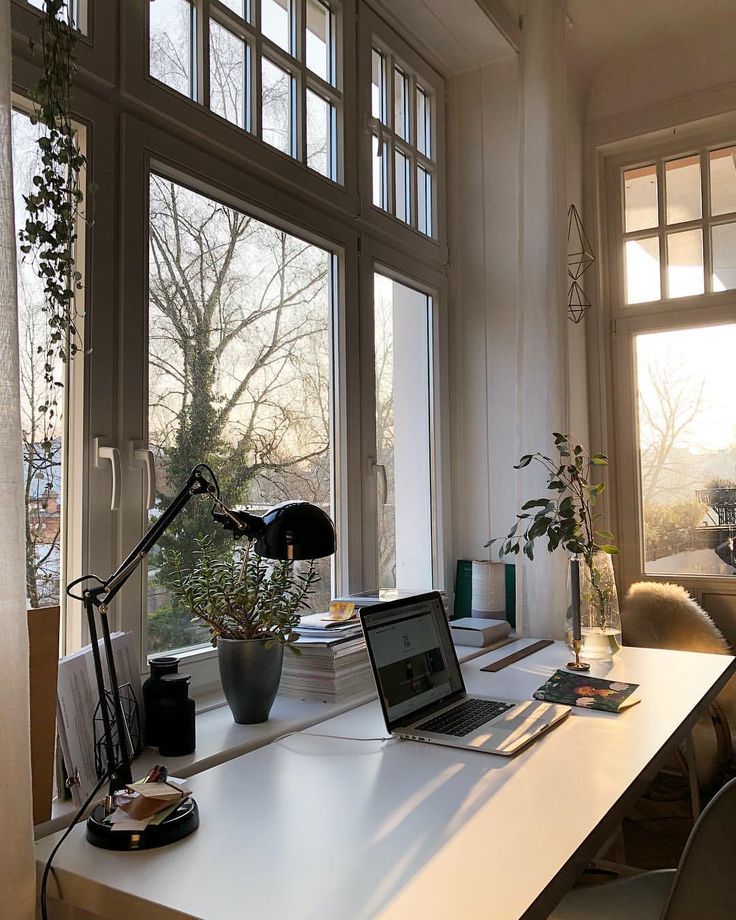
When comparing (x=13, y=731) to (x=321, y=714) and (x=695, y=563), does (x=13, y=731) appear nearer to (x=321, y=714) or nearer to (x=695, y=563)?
(x=321, y=714)

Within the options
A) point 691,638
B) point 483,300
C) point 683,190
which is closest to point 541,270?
point 483,300

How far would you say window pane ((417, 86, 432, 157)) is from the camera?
2.92 meters

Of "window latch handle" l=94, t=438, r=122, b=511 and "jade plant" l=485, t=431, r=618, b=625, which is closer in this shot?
"window latch handle" l=94, t=438, r=122, b=511

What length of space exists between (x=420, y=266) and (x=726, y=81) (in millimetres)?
1409

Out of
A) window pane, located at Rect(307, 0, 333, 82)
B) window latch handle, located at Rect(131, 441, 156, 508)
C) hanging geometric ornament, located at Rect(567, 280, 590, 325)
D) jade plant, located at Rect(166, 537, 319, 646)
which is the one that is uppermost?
window pane, located at Rect(307, 0, 333, 82)

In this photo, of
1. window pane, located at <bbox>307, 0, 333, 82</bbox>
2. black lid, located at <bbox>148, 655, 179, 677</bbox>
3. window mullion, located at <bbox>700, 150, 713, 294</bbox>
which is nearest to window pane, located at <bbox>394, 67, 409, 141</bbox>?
window pane, located at <bbox>307, 0, 333, 82</bbox>

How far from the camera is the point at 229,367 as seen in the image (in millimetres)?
1943

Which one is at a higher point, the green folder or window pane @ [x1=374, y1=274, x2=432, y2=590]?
window pane @ [x1=374, y1=274, x2=432, y2=590]

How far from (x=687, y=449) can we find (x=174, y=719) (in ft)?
7.68

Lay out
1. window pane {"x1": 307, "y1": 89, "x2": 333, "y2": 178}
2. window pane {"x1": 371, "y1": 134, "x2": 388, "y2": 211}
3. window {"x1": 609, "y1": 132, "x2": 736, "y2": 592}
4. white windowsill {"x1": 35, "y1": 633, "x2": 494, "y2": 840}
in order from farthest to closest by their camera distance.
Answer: window {"x1": 609, "y1": 132, "x2": 736, "y2": 592} < window pane {"x1": 371, "y1": 134, "x2": 388, "y2": 211} < window pane {"x1": 307, "y1": 89, "x2": 333, "y2": 178} < white windowsill {"x1": 35, "y1": 633, "x2": 494, "y2": 840}

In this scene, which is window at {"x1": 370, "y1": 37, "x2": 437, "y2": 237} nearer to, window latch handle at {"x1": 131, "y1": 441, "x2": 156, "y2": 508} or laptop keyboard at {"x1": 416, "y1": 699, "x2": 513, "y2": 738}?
window latch handle at {"x1": 131, "y1": 441, "x2": 156, "y2": 508}

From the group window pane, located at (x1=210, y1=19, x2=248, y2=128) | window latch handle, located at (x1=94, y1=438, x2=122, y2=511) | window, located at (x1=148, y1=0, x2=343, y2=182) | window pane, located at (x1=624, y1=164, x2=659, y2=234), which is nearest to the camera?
window latch handle, located at (x1=94, y1=438, x2=122, y2=511)

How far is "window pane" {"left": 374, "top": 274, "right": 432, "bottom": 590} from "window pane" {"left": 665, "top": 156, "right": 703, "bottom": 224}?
112cm

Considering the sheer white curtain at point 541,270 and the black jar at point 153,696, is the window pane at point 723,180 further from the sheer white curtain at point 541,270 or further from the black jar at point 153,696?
the black jar at point 153,696
